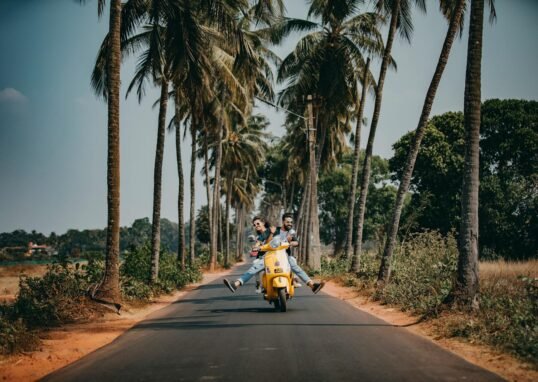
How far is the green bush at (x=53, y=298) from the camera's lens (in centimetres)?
1197

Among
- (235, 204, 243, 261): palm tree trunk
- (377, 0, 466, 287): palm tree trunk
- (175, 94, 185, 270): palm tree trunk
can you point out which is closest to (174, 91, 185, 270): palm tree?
(175, 94, 185, 270): palm tree trunk

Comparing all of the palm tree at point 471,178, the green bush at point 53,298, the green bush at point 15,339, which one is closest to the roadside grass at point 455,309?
the palm tree at point 471,178

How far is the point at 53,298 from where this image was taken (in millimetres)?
12859

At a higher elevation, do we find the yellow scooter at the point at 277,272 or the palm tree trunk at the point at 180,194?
the palm tree trunk at the point at 180,194

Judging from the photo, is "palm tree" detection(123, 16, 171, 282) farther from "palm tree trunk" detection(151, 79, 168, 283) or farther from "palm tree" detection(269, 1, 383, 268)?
"palm tree" detection(269, 1, 383, 268)

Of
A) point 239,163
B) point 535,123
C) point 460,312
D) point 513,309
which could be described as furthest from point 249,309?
point 239,163

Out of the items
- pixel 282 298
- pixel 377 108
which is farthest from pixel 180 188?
pixel 282 298

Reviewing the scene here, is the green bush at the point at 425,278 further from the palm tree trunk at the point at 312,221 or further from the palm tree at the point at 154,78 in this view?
the palm tree trunk at the point at 312,221

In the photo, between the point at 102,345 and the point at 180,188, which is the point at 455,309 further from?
the point at 180,188

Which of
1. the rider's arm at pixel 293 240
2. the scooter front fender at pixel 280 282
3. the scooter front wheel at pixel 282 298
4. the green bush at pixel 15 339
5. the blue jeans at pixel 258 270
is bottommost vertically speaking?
the green bush at pixel 15 339

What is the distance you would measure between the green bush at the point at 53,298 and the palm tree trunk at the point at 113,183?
0.65 meters

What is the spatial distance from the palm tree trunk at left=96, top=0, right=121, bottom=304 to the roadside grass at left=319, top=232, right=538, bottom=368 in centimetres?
668

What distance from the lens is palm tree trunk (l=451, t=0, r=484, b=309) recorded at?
10.9 metres

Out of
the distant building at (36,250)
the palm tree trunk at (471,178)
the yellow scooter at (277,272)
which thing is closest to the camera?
the palm tree trunk at (471,178)
